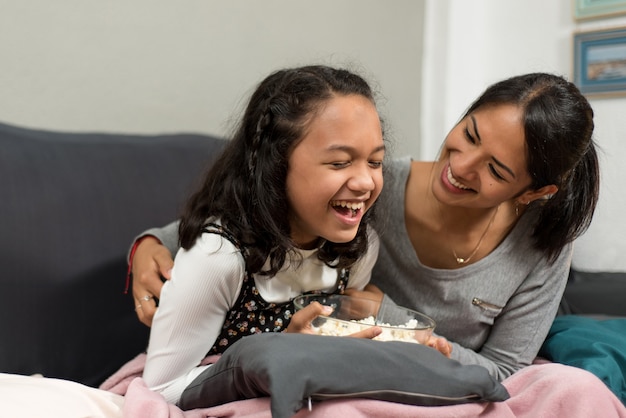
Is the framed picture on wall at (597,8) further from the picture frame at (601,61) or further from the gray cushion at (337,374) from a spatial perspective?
the gray cushion at (337,374)

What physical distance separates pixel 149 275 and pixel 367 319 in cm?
43

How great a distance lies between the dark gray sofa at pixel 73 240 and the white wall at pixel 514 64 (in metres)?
1.27

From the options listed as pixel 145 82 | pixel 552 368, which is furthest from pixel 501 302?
pixel 145 82

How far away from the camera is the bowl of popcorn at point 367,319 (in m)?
1.15

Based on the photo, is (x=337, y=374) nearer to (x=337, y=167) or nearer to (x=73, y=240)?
(x=337, y=167)

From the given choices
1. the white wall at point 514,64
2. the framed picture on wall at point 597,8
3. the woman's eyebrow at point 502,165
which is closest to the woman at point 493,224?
the woman's eyebrow at point 502,165

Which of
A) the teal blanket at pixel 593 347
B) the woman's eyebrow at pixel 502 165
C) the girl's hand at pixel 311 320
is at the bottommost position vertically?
the teal blanket at pixel 593 347

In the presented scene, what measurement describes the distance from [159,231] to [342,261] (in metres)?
0.41

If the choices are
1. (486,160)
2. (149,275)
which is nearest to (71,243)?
(149,275)

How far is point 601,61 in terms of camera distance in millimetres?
2227

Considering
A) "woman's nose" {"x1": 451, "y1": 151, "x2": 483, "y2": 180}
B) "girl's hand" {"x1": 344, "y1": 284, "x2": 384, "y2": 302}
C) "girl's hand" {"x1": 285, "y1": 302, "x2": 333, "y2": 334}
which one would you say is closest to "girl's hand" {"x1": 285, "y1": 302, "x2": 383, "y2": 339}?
"girl's hand" {"x1": 285, "y1": 302, "x2": 333, "y2": 334}

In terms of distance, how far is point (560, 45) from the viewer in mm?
2342

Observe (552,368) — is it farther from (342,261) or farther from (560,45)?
(560,45)

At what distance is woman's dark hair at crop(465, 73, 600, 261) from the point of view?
4.47 feet
